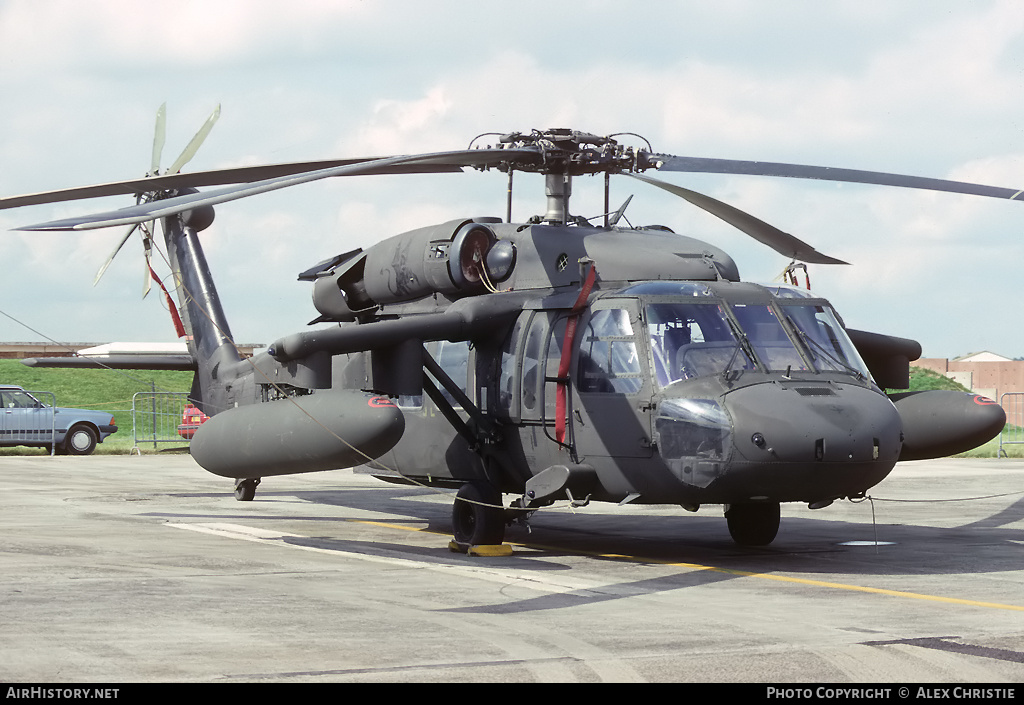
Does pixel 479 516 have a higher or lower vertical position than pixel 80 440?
lower

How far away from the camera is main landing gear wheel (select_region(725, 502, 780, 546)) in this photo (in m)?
13.9

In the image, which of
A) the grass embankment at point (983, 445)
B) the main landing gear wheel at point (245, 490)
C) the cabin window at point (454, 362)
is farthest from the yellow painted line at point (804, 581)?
the grass embankment at point (983, 445)

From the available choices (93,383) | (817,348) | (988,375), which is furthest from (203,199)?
(988,375)

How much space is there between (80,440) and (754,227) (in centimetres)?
2349

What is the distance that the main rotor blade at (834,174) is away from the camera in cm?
1273

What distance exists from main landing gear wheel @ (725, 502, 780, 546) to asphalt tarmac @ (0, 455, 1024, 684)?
0.21 meters

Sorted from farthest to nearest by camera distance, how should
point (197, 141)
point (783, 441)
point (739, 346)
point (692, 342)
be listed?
point (197, 141) < point (692, 342) < point (739, 346) < point (783, 441)

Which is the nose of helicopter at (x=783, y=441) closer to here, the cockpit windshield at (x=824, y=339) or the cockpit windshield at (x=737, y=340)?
the cockpit windshield at (x=737, y=340)

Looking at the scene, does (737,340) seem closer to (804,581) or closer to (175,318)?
(804,581)

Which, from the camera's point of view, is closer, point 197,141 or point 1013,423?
point 197,141

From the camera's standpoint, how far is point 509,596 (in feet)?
33.2

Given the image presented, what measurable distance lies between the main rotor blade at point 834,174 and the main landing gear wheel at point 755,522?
140 inches

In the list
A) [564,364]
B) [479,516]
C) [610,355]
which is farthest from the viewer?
[479,516]
